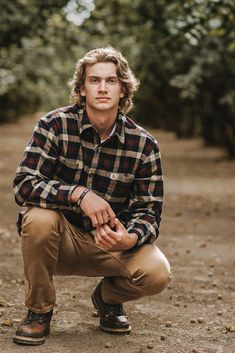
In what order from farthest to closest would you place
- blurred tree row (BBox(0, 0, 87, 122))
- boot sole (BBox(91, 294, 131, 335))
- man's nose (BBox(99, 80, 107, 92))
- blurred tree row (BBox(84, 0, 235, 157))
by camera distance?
1. blurred tree row (BBox(84, 0, 235, 157))
2. blurred tree row (BBox(0, 0, 87, 122))
3. boot sole (BBox(91, 294, 131, 335))
4. man's nose (BBox(99, 80, 107, 92))

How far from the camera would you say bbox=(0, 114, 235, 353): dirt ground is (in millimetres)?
4227

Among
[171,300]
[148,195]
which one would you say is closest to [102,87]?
[148,195]

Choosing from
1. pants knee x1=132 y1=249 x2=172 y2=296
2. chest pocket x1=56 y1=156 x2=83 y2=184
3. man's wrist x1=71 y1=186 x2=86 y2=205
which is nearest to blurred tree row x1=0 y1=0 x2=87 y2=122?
chest pocket x1=56 y1=156 x2=83 y2=184

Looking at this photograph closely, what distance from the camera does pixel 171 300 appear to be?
5.51 m

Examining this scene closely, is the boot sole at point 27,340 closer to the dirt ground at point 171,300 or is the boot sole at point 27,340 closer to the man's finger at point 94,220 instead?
the dirt ground at point 171,300

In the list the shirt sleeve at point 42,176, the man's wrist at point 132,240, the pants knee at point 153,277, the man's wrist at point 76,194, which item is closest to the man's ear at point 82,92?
the shirt sleeve at point 42,176

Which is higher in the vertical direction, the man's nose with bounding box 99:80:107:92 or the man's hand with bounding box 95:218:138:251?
the man's nose with bounding box 99:80:107:92

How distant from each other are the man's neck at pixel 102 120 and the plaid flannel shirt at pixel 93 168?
40 millimetres

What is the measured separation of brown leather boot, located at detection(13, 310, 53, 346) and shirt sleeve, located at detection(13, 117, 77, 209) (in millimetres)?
699

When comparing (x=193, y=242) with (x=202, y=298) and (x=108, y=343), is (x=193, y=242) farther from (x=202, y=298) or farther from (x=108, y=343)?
(x=108, y=343)

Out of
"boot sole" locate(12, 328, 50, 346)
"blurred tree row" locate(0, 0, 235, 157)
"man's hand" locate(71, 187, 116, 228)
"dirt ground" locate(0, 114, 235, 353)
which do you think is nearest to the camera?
"man's hand" locate(71, 187, 116, 228)

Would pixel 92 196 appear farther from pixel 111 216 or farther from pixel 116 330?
pixel 116 330

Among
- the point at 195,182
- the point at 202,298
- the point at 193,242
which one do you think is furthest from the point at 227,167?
the point at 202,298

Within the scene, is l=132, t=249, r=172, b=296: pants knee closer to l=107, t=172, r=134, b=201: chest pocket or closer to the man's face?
l=107, t=172, r=134, b=201: chest pocket
